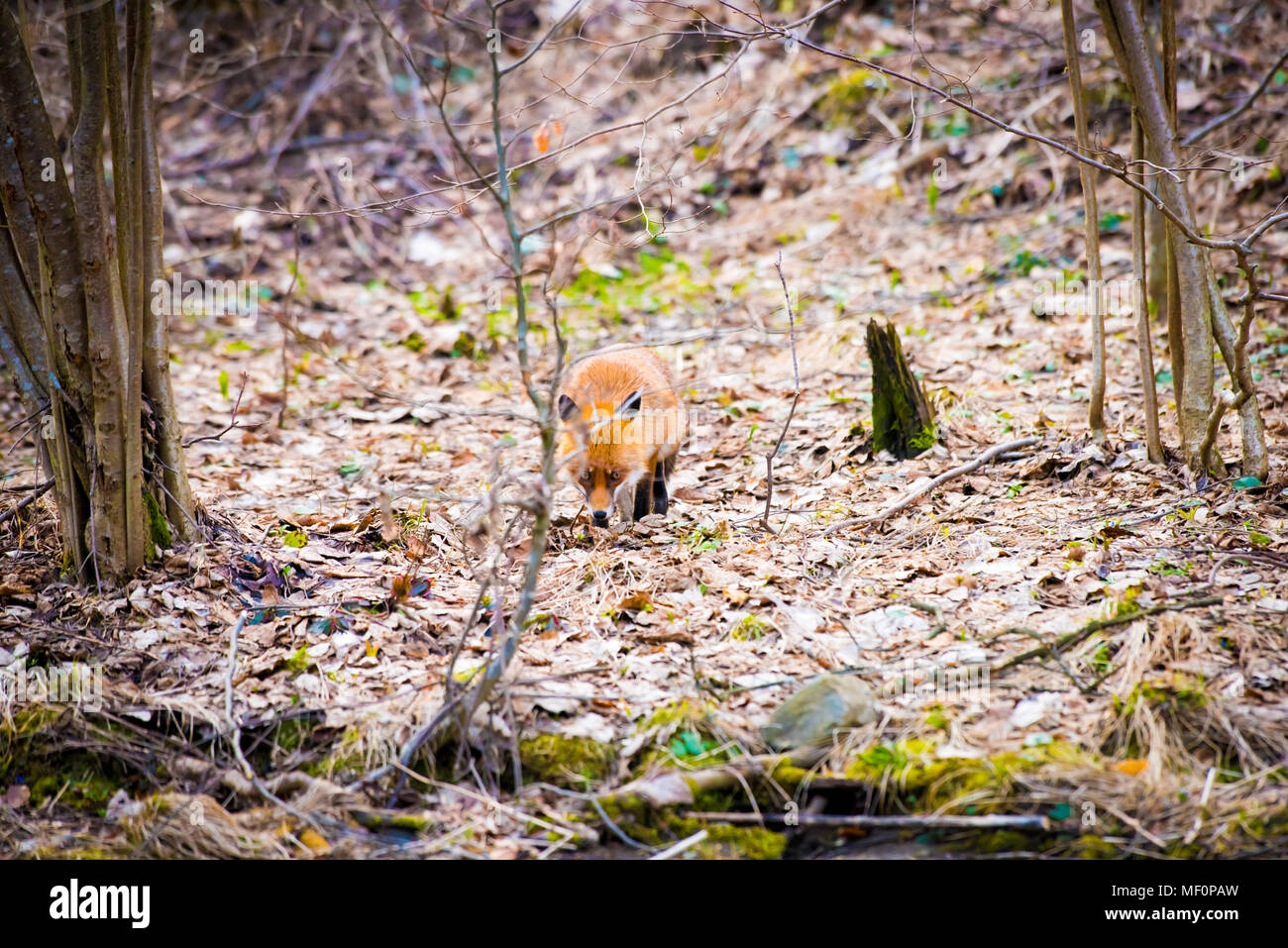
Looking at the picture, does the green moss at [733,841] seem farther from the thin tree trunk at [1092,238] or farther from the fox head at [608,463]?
the thin tree trunk at [1092,238]

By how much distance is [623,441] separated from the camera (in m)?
6.38

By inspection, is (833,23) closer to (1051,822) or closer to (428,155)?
(428,155)

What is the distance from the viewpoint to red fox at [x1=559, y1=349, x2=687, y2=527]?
242 inches

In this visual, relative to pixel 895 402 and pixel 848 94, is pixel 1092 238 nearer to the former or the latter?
pixel 895 402

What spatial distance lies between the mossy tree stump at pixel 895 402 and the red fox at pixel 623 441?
1.40 meters

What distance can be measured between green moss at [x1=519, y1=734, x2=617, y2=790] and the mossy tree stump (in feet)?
11.7

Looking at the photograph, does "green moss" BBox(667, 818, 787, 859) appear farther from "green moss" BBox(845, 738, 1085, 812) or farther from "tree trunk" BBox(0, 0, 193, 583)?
"tree trunk" BBox(0, 0, 193, 583)

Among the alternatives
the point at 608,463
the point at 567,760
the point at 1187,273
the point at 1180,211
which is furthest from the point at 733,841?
the point at 1180,211

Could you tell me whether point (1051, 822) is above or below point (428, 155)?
below

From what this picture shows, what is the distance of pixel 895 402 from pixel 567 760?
149 inches

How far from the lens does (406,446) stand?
7.59 m

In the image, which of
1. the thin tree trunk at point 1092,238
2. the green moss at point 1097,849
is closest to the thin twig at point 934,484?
the thin tree trunk at point 1092,238
